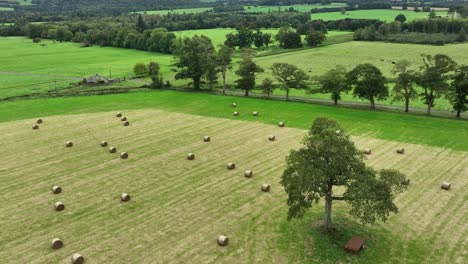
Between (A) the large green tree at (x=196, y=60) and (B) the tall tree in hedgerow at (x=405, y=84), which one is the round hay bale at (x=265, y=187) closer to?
(B) the tall tree in hedgerow at (x=405, y=84)

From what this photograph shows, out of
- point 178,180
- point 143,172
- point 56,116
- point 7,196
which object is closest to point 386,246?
point 178,180

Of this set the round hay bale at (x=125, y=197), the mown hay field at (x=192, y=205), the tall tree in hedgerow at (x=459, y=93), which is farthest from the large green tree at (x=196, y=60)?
the round hay bale at (x=125, y=197)

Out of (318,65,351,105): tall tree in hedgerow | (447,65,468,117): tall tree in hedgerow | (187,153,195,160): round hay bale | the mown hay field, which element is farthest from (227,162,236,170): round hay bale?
(447,65,468,117): tall tree in hedgerow

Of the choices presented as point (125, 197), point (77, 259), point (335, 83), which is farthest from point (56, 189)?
point (335, 83)

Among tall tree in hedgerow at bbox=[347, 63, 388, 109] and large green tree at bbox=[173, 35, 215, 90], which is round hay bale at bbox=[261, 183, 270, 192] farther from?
large green tree at bbox=[173, 35, 215, 90]

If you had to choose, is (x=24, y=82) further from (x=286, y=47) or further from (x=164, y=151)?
(x=286, y=47)

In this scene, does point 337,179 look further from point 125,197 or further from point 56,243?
point 56,243
